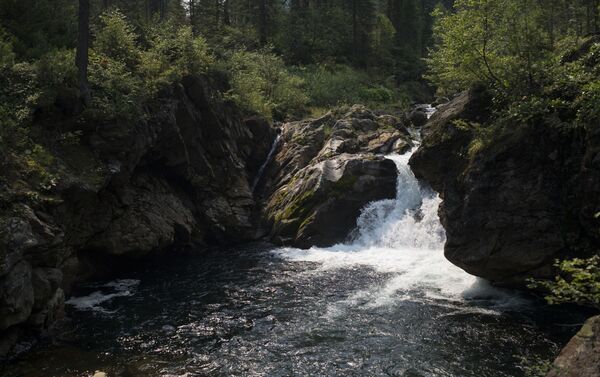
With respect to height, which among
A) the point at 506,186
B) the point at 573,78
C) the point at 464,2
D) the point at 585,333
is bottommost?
the point at 585,333

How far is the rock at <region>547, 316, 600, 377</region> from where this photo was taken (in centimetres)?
808

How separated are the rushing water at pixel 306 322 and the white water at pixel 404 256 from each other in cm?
9

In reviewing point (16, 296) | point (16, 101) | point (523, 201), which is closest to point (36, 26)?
point (16, 101)

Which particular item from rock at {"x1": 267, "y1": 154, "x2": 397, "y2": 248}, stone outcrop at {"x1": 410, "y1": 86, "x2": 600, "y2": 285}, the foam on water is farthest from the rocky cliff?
stone outcrop at {"x1": 410, "y1": 86, "x2": 600, "y2": 285}

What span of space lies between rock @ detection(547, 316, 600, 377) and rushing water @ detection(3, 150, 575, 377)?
2.49ft

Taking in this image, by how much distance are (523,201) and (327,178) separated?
1326cm

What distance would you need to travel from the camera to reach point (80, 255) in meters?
20.4

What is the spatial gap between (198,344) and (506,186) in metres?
11.7

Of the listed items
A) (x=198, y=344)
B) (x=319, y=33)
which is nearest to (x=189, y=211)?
(x=198, y=344)

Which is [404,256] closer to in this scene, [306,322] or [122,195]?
[306,322]

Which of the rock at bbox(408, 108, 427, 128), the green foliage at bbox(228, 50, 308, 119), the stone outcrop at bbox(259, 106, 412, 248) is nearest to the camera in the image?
the stone outcrop at bbox(259, 106, 412, 248)

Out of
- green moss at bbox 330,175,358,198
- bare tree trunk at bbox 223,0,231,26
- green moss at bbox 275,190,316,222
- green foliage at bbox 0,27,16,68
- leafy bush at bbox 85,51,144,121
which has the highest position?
bare tree trunk at bbox 223,0,231,26

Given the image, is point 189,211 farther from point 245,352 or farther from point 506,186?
point 506,186

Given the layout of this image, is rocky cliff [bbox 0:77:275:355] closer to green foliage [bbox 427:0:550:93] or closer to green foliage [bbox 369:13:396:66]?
green foliage [bbox 427:0:550:93]
